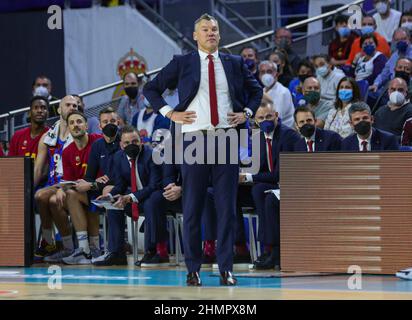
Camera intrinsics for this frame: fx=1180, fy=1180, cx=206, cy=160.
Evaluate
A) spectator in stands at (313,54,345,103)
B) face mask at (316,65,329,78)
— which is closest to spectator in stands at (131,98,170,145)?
spectator in stands at (313,54,345,103)

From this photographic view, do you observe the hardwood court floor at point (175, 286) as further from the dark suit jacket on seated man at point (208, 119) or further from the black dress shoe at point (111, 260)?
the black dress shoe at point (111, 260)

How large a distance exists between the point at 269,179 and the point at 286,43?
213 inches

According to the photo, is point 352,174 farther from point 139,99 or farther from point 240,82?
Answer: point 139,99

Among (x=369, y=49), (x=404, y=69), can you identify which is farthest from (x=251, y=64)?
(x=404, y=69)

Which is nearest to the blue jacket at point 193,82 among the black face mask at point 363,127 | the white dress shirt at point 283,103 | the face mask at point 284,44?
the black face mask at point 363,127

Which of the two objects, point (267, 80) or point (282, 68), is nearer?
point (267, 80)

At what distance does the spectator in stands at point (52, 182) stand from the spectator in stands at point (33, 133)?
0.72 ft

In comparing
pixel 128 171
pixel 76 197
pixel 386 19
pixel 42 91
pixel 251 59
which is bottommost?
pixel 76 197

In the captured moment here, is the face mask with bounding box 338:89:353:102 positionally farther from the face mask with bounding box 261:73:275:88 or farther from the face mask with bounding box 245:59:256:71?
the face mask with bounding box 245:59:256:71

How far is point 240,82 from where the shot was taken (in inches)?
399

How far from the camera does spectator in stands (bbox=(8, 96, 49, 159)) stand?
13.9 meters

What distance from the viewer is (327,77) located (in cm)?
1574

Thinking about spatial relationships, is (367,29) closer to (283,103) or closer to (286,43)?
(286,43)
